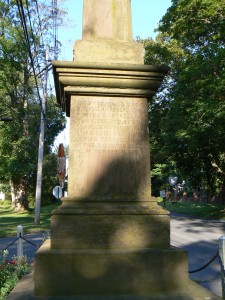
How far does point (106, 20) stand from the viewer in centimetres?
580

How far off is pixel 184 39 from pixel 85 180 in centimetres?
2451

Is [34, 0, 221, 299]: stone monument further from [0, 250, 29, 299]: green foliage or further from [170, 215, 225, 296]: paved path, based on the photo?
[170, 215, 225, 296]: paved path

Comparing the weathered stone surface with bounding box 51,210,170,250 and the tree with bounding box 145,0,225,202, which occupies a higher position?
the tree with bounding box 145,0,225,202

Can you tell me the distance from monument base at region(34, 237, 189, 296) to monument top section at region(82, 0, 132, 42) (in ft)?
9.93

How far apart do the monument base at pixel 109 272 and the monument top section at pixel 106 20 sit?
3025 mm

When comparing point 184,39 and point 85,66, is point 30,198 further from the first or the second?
point 85,66

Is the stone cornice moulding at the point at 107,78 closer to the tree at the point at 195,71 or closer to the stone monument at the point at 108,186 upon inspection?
the stone monument at the point at 108,186

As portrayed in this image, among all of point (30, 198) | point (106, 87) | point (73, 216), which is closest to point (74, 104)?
point (106, 87)

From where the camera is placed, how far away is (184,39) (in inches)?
1087

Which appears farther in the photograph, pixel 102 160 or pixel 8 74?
pixel 8 74

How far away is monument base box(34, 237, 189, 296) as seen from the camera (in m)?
4.45

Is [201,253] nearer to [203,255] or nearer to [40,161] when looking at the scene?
[203,255]

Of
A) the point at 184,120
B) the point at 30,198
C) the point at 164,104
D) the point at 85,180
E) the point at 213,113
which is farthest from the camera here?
the point at 30,198

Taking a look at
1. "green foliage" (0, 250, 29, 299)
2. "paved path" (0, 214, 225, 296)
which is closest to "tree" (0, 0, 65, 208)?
"paved path" (0, 214, 225, 296)
